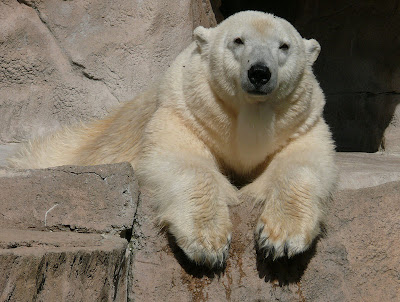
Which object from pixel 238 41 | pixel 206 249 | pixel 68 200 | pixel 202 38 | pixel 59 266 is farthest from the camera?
pixel 202 38

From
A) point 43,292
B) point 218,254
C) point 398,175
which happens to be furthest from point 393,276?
point 43,292

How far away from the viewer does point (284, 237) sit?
2713 millimetres

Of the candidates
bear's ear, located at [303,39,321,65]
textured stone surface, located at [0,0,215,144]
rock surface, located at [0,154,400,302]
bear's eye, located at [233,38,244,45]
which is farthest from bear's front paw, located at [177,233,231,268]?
textured stone surface, located at [0,0,215,144]

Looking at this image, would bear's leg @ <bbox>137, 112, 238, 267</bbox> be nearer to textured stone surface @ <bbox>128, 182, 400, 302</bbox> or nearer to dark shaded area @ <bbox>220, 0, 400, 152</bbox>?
textured stone surface @ <bbox>128, 182, 400, 302</bbox>

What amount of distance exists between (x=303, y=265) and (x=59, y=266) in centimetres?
113

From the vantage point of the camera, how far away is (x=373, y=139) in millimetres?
6141

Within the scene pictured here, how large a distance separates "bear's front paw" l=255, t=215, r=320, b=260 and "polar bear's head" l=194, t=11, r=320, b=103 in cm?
66

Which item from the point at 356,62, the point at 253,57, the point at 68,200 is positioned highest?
the point at 253,57


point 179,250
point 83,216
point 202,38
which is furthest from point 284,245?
point 202,38

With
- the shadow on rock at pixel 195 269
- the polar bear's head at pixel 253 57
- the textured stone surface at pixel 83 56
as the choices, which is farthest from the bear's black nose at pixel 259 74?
the textured stone surface at pixel 83 56

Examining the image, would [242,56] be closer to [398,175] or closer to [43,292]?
[398,175]

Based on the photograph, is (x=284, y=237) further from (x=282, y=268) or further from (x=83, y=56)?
(x=83, y=56)

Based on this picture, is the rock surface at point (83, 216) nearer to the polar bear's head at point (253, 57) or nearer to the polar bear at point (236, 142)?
the polar bear at point (236, 142)

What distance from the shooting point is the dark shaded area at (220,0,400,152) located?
19.8 ft
